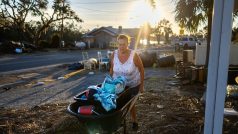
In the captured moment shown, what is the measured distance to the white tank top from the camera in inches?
191

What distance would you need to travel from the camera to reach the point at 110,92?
4004 mm

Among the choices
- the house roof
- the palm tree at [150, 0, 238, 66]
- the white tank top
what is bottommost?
the white tank top

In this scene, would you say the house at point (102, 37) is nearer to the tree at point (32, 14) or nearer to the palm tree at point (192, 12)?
the tree at point (32, 14)

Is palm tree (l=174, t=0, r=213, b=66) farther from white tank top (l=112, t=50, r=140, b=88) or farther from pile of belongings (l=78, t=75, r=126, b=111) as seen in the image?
pile of belongings (l=78, t=75, r=126, b=111)

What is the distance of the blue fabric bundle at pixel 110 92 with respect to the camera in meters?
3.68

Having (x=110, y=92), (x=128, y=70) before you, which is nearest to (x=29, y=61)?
(x=128, y=70)

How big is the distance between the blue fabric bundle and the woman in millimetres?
318

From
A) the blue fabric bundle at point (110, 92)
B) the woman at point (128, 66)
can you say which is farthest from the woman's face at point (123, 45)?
the blue fabric bundle at point (110, 92)

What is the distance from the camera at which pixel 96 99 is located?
375 cm

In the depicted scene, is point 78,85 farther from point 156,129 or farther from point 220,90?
point 220,90

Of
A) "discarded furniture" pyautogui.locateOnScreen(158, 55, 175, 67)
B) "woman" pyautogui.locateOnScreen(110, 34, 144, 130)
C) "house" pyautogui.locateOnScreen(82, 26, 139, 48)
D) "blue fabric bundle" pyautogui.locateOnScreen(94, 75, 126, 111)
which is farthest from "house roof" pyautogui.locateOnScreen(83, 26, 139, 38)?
"blue fabric bundle" pyautogui.locateOnScreen(94, 75, 126, 111)

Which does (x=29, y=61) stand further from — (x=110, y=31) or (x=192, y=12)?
(x=110, y=31)

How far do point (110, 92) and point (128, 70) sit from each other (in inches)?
37.2

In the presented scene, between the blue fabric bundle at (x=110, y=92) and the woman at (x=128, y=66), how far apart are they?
318mm
